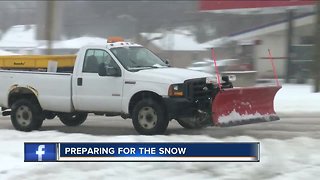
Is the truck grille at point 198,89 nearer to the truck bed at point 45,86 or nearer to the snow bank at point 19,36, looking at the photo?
the truck bed at point 45,86

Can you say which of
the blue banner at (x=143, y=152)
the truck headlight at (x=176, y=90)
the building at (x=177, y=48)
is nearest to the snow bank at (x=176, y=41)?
the building at (x=177, y=48)

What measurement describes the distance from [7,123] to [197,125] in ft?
16.8

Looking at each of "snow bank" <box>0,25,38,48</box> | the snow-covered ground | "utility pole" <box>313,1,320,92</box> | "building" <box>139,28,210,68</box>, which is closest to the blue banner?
the snow-covered ground

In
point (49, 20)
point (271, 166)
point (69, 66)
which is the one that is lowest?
point (271, 166)

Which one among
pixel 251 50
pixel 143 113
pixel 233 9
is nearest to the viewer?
pixel 143 113

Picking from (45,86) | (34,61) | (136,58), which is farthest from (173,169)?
(34,61)

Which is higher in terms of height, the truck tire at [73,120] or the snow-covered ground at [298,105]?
the snow-covered ground at [298,105]

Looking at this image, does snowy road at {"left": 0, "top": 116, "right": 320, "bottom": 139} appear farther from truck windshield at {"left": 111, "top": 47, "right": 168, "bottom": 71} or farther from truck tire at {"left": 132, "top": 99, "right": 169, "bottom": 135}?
truck windshield at {"left": 111, "top": 47, "right": 168, "bottom": 71}

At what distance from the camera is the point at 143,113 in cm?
1030

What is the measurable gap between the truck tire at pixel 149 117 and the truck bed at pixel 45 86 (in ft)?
5.21

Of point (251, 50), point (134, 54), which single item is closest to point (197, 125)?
point (134, 54)

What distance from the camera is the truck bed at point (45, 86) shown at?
11094 mm

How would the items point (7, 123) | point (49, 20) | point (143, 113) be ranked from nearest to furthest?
point (143, 113) → point (7, 123) → point (49, 20)

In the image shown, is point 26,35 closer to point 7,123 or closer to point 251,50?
point 251,50
